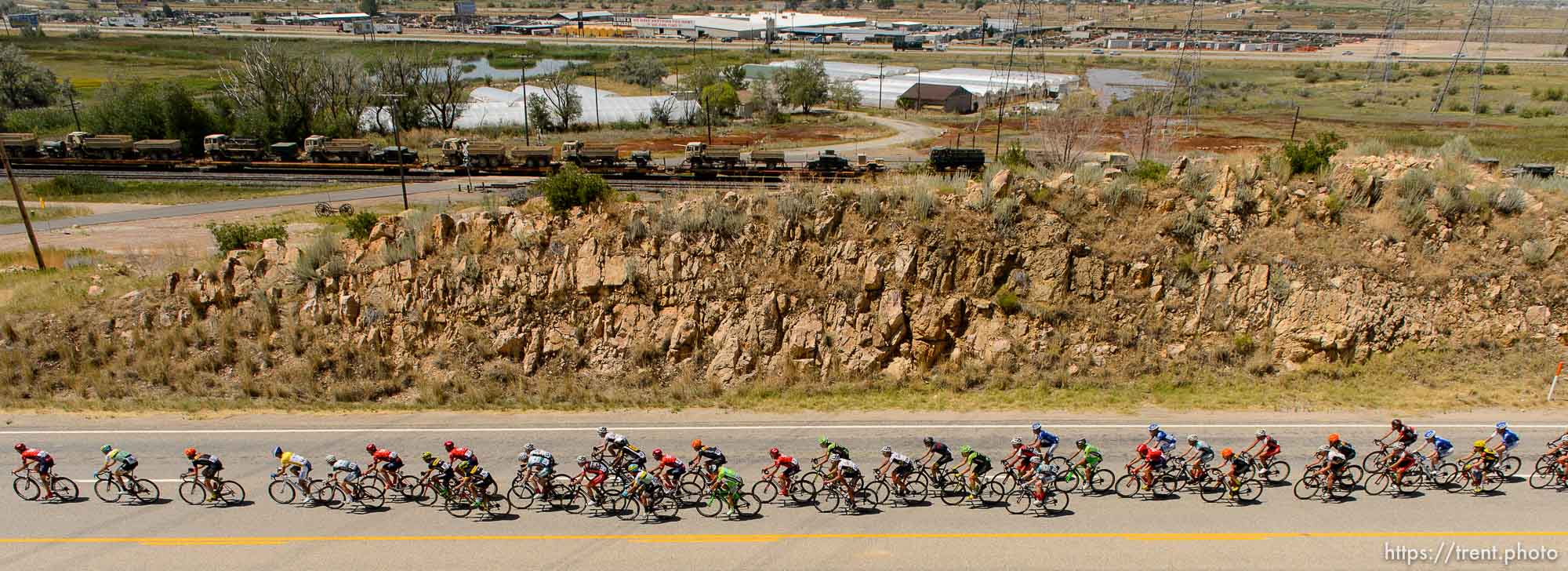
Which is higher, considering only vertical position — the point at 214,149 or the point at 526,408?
the point at 214,149

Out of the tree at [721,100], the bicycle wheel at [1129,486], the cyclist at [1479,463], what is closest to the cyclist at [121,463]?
the bicycle wheel at [1129,486]

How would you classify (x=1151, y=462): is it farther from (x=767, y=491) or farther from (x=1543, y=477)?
(x=1543, y=477)

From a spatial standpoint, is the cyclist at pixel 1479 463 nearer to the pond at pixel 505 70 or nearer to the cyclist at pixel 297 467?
the cyclist at pixel 297 467

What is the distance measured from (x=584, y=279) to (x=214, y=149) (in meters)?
45.8

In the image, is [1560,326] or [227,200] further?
[227,200]

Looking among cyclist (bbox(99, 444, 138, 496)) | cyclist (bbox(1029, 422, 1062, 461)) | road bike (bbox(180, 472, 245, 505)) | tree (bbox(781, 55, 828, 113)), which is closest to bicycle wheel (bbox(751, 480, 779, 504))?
cyclist (bbox(1029, 422, 1062, 461))

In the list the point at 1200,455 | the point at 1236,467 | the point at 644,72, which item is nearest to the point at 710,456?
the point at 1200,455

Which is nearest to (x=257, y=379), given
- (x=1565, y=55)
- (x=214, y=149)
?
(x=214, y=149)

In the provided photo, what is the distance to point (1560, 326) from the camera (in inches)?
830

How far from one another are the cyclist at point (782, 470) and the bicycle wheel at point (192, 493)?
10.6 meters

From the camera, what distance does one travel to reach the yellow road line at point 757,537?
13453 mm

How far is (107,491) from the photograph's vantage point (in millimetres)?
15219

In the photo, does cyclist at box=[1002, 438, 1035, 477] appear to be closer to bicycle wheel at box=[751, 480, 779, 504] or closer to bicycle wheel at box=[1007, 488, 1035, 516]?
bicycle wheel at box=[1007, 488, 1035, 516]

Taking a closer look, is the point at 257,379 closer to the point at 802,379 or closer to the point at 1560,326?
the point at 802,379
